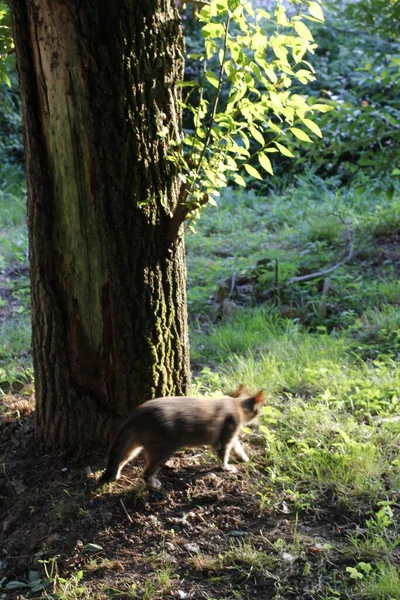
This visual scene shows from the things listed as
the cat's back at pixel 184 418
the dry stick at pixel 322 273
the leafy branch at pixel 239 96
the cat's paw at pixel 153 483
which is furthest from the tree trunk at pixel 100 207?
the dry stick at pixel 322 273

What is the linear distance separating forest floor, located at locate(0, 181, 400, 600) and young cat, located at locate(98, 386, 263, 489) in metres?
0.16

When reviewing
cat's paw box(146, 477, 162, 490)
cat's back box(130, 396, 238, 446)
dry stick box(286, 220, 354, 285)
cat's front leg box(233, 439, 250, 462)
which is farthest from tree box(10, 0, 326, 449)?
dry stick box(286, 220, 354, 285)

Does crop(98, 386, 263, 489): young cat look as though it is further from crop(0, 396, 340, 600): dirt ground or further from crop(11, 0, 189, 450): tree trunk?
crop(11, 0, 189, 450): tree trunk

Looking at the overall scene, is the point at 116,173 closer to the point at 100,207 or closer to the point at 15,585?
the point at 100,207

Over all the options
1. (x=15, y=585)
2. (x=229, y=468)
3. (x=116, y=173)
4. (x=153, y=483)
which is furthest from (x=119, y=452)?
(x=116, y=173)

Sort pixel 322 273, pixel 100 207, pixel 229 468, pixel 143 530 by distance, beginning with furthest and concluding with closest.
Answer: pixel 322 273
pixel 229 468
pixel 100 207
pixel 143 530

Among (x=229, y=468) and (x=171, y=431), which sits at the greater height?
(x=171, y=431)

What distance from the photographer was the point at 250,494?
3.50m

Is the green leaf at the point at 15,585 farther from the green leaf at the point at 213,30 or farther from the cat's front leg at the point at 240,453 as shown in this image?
the green leaf at the point at 213,30

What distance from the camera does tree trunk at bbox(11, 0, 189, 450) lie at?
3266mm

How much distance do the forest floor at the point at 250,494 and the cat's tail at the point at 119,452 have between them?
0.12 m

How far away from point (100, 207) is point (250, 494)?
64.1 inches

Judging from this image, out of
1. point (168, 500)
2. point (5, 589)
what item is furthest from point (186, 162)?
point (5, 589)

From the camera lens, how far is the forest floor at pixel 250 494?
9.82 feet
